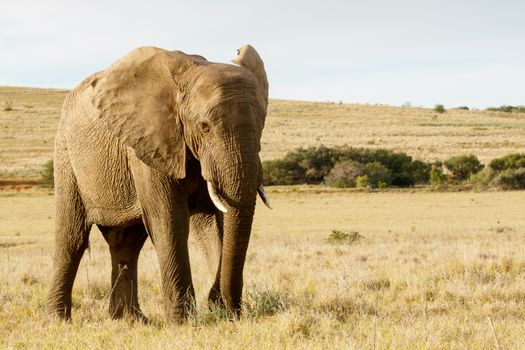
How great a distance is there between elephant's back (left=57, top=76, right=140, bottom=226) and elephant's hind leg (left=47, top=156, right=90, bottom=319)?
0.18m

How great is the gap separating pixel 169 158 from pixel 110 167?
1.26 m

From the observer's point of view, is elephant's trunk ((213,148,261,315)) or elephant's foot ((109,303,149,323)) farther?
elephant's foot ((109,303,149,323))

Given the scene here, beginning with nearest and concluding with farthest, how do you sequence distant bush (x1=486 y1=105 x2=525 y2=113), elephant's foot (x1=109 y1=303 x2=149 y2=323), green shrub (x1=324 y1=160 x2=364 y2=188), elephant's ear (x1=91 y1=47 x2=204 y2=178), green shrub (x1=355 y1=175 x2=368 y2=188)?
elephant's ear (x1=91 y1=47 x2=204 y2=178)
elephant's foot (x1=109 y1=303 x2=149 y2=323)
green shrub (x1=355 y1=175 x2=368 y2=188)
green shrub (x1=324 y1=160 x2=364 y2=188)
distant bush (x1=486 y1=105 x2=525 y2=113)

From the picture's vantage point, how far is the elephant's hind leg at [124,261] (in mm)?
8742

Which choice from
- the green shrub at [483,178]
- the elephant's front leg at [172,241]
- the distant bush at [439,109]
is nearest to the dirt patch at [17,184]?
the green shrub at [483,178]

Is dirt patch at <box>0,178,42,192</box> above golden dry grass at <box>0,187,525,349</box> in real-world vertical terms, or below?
below

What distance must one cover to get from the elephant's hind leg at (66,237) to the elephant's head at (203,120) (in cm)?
154

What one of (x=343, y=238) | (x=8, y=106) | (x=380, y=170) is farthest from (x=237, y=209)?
(x=8, y=106)

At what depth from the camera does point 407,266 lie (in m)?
11.5

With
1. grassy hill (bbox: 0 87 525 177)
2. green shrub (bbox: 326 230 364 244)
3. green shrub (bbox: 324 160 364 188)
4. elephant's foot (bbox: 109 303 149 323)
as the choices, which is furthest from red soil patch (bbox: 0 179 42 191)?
elephant's foot (bbox: 109 303 149 323)

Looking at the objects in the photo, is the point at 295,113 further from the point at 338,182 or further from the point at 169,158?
the point at 169,158

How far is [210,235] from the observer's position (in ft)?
26.3

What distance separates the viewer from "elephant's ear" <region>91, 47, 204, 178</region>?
715cm

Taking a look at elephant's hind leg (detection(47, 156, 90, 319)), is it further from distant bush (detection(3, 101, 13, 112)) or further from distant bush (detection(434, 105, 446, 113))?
distant bush (detection(434, 105, 446, 113))
